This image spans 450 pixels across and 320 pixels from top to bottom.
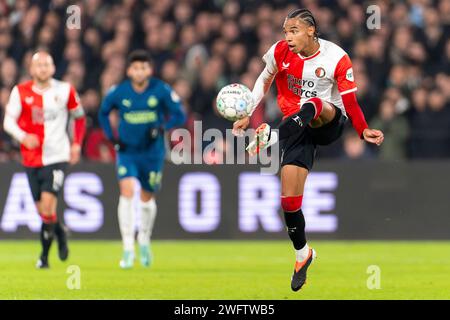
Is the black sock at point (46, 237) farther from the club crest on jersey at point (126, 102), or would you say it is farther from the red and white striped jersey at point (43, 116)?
the club crest on jersey at point (126, 102)

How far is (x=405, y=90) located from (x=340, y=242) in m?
2.61

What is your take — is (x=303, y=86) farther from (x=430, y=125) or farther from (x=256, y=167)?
(x=430, y=125)

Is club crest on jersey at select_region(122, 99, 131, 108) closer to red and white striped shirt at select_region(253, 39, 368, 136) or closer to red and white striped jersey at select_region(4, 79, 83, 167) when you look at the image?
red and white striped jersey at select_region(4, 79, 83, 167)

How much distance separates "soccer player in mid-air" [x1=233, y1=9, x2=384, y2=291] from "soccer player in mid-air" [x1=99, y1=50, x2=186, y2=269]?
12.1ft

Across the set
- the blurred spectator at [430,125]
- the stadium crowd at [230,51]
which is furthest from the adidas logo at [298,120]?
the blurred spectator at [430,125]

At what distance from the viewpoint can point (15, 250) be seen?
1741 cm

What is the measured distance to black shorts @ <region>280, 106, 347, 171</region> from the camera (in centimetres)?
1148

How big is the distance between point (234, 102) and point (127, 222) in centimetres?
457

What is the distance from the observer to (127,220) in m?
15.0

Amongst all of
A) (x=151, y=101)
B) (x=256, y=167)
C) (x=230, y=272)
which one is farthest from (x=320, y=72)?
(x=256, y=167)

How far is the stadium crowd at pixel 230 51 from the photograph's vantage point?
1906cm

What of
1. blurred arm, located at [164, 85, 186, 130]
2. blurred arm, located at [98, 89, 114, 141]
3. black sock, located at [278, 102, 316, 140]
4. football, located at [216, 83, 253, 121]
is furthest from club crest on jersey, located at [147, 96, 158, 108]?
black sock, located at [278, 102, 316, 140]
